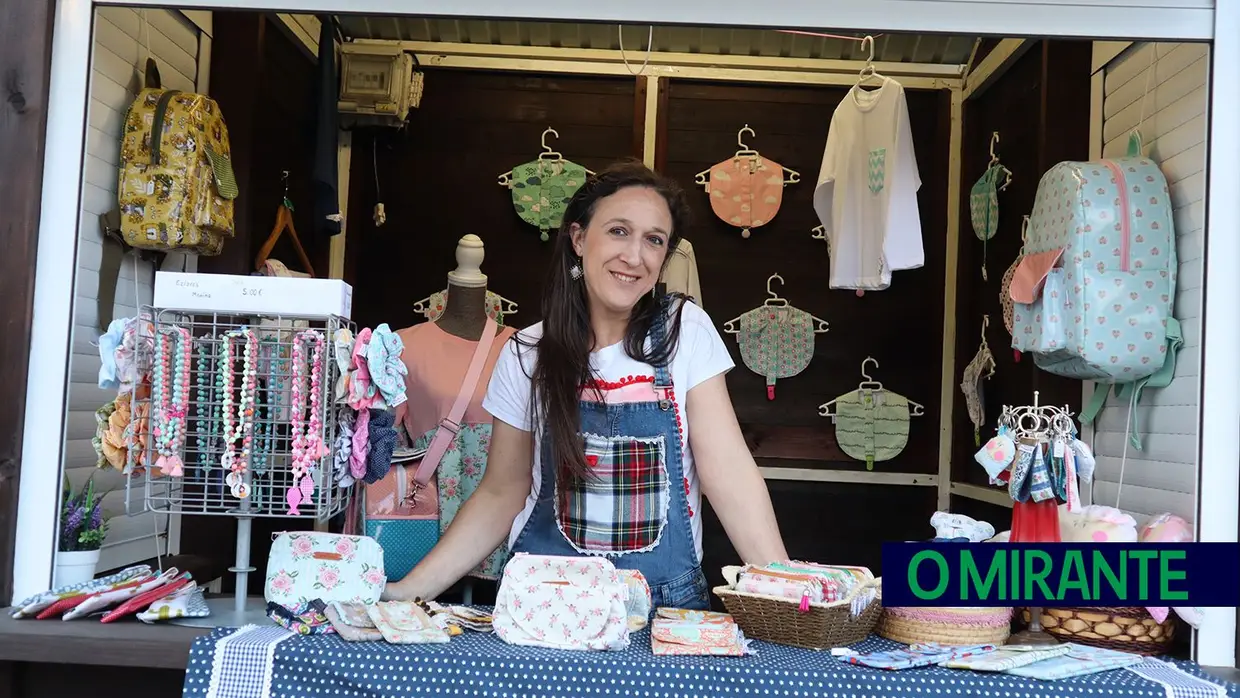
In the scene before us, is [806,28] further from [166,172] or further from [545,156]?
[545,156]

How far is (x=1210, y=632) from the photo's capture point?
7.75 ft

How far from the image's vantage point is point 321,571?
2.28 metres

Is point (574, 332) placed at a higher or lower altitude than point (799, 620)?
higher

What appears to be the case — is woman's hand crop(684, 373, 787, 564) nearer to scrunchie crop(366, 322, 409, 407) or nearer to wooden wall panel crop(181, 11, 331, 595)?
scrunchie crop(366, 322, 409, 407)

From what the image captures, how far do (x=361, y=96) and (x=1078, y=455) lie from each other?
3.90 meters

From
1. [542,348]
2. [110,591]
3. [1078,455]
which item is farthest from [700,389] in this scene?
[110,591]

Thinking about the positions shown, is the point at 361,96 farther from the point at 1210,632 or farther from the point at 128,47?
the point at 1210,632

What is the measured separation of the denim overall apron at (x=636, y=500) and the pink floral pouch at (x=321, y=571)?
1.43 ft

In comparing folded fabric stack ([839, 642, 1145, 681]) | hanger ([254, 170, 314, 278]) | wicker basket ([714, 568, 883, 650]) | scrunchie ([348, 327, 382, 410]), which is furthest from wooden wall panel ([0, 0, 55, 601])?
folded fabric stack ([839, 642, 1145, 681])

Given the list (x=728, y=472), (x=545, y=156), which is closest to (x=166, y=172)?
(x=728, y=472)

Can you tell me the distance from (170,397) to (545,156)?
3.47m

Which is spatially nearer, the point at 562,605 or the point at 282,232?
the point at 562,605

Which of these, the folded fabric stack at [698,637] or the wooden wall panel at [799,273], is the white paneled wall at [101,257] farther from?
the wooden wall panel at [799,273]

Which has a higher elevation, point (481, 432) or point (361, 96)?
point (361, 96)
